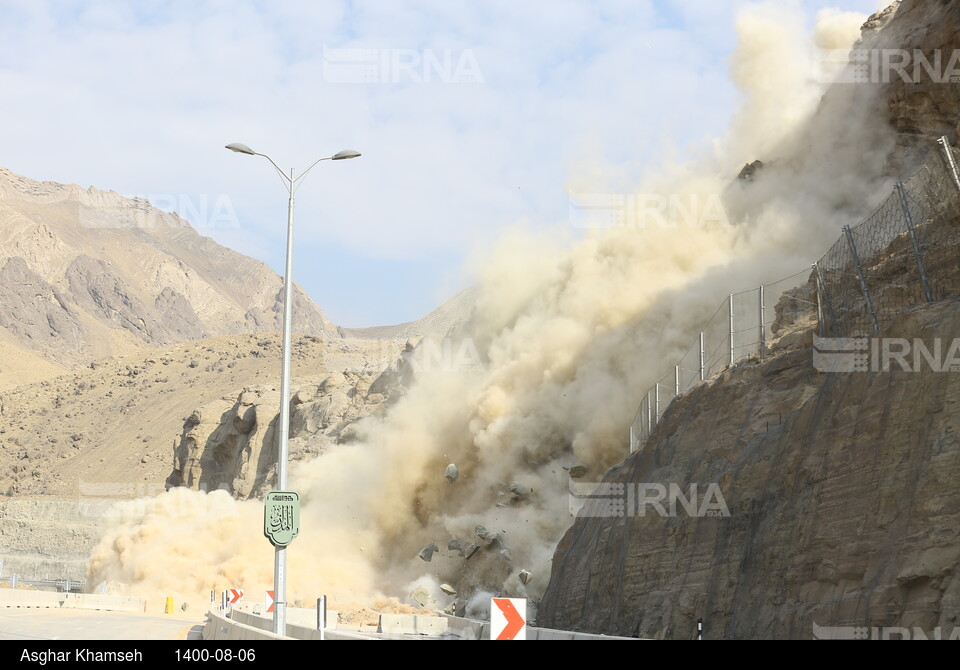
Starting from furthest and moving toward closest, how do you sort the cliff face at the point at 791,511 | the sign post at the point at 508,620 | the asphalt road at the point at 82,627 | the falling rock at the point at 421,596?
1. the falling rock at the point at 421,596
2. the asphalt road at the point at 82,627
3. the cliff face at the point at 791,511
4. the sign post at the point at 508,620

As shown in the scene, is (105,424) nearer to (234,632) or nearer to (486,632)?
(486,632)

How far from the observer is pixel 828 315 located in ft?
73.2

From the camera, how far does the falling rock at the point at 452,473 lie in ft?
196

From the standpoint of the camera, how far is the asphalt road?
2684 centimetres

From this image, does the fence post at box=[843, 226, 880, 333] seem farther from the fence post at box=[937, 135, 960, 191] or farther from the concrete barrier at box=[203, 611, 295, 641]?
the concrete barrier at box=[203, 611, 295, 641]

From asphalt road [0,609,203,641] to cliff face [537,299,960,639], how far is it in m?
10.6

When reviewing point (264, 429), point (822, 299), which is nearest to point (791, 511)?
point (822, 299)

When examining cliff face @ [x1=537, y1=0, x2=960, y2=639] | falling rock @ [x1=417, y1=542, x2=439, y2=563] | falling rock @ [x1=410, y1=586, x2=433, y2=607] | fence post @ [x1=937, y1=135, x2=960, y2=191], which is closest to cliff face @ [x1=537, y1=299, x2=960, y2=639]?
cliff face @ [x1=537, y1=0, x2=960, y2=639]

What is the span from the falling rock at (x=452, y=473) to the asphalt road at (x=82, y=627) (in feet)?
76.3

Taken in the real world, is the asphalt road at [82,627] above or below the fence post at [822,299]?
below

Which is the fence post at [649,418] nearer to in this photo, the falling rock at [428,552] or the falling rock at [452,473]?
the falling rock at [428,552]

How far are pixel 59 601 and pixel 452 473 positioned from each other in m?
21.3

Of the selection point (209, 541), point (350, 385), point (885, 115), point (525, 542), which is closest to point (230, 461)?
point (350, 385)

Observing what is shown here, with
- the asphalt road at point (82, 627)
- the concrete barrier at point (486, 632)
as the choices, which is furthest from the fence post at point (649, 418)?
the asphalt road at point (82, 627)
